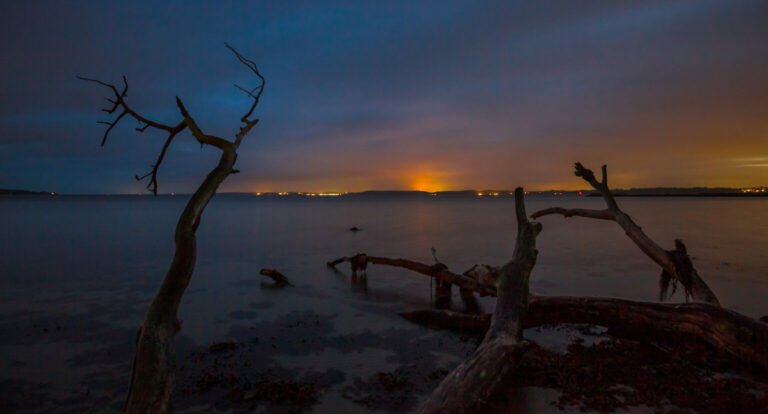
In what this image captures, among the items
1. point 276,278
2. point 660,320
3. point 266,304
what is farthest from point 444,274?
point 276,278

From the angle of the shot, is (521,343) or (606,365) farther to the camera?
(606,365)

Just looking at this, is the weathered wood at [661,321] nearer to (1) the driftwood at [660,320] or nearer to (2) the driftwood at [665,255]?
(1) the driftwood at [660,320]

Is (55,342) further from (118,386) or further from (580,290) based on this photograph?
(580,290)

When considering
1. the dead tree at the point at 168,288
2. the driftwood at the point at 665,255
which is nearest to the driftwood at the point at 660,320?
the driftwood at the point at 665,255

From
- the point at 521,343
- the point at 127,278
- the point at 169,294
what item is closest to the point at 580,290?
the point at 521,343

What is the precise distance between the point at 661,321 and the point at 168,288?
23.9ft

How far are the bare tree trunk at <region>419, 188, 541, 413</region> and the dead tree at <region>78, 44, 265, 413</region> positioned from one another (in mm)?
2808

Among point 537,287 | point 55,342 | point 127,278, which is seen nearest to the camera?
point 55,342

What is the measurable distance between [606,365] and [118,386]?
8.05 m

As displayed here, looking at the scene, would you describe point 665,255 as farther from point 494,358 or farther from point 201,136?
point 201,136

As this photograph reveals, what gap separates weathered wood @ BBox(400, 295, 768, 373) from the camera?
5.29m

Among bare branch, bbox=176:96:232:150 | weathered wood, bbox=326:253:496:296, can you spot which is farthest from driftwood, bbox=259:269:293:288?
bare branch, bbox=176:96:232:150

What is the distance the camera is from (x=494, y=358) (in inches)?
194

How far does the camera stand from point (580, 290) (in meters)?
13.0
